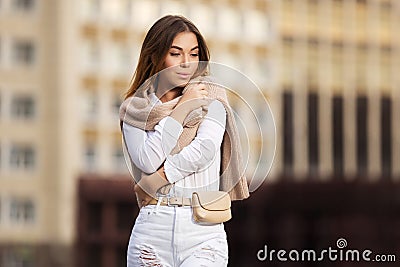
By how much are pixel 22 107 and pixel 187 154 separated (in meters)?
54.0

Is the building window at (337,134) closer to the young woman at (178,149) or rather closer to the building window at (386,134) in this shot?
the building window at (386,134)

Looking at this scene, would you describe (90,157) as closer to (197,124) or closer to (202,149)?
(197,124)

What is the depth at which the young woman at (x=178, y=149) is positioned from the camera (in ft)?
14.1

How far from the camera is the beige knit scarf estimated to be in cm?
436

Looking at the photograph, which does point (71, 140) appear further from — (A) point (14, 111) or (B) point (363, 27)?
(B) point (363, 27)

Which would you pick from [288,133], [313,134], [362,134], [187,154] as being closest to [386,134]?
[362,134]

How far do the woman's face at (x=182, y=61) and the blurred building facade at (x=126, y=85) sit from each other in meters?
51.8

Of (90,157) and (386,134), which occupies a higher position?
(386,134)

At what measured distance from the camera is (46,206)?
5628cm

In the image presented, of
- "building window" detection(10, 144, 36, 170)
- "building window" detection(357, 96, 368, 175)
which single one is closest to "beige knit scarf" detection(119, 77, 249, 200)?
"building window" detection(10, 144, 36, 170)

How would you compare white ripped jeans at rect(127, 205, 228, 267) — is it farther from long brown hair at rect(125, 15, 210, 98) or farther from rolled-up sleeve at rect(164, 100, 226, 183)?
long brown hair at rect(125, 15, 210, 98)

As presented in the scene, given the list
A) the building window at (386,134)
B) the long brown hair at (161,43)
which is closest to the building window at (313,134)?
the building window at (386,134)

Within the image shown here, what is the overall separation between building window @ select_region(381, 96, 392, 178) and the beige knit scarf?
61130mm

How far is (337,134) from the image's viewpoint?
63.8 meters
